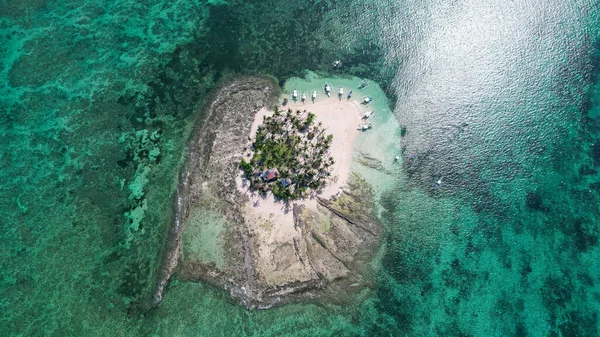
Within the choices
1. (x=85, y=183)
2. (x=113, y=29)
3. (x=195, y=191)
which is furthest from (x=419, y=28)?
(x=85, y=183)

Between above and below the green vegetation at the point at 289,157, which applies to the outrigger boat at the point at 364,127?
above

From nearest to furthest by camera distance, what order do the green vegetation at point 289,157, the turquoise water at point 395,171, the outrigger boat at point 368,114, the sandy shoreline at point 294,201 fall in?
the turquoise water at point 395,171, the sandy shoreline at point 294,201, the green vegetation at point 289,157, the outrigger boat at point 368,114

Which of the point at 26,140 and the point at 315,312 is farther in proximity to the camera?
the point at 26,140

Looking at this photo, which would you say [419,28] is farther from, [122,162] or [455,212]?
[122,162]

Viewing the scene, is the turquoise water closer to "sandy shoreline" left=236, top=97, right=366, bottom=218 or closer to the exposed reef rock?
the exposed reef rock

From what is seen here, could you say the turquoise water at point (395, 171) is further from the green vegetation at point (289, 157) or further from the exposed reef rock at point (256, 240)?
the green vegetation at point (289, 157)

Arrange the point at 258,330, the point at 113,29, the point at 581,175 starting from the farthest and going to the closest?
the point at 113,29
the point at 581,175
the point at 258,330

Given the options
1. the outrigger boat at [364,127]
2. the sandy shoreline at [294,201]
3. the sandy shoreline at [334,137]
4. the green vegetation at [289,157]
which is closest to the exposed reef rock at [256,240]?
the sandy shoreline at [294,201]
